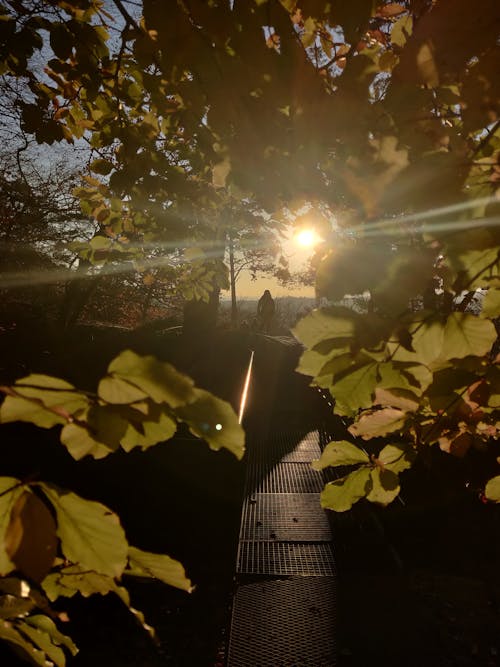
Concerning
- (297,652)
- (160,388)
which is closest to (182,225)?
(160,388)

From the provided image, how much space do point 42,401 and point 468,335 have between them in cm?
87

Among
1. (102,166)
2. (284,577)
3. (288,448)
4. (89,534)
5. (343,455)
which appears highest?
(102,166)

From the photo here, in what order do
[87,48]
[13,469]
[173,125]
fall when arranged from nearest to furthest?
[87,48] < [173,125] < [13,469]

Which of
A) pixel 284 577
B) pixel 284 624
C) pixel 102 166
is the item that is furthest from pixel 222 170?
pixel 284 577

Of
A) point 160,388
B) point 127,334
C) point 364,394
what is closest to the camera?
point 160,388

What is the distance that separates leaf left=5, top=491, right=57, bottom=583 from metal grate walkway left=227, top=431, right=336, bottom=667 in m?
2.54

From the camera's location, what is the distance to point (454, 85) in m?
1.45

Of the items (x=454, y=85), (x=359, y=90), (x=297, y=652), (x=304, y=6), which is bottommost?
(x=297, y=652)

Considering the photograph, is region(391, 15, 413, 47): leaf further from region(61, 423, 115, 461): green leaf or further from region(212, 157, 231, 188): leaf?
region(61, 423, 115, 461): green leaf

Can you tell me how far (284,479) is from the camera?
474 centimetres

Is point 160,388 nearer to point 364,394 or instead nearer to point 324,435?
point 364,394

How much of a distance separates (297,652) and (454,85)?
3219mm

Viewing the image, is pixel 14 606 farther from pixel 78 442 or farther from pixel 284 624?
pixel 284 624

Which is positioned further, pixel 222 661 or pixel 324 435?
pixel 324 435
